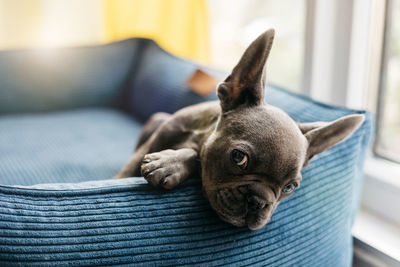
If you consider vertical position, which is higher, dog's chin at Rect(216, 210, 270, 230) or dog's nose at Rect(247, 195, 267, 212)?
dog's nose at Rect(247, 195, 267, 212)

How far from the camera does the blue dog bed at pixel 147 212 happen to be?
87 centimetres

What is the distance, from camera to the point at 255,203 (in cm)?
97

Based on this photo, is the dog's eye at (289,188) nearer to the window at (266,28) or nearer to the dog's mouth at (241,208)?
the dog's mouth at (241,208)

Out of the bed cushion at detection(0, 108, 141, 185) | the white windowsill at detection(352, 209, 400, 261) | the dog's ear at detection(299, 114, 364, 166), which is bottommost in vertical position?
the white windowsill at detection(352, 209, 400, 261)

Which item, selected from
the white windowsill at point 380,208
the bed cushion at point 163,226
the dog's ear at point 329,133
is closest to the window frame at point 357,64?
the white windowsill at point 380,208

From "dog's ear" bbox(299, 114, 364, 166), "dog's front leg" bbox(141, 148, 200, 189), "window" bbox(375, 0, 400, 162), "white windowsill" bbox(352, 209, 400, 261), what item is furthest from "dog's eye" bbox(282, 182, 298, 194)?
"window" bbox(375, 0, 400, 162)

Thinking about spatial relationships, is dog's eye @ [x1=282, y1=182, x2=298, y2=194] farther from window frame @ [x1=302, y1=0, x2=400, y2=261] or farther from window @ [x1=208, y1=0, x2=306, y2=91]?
window @ [x1=208, y1=0, x2=306, y2=91]

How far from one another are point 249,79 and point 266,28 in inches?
60.5

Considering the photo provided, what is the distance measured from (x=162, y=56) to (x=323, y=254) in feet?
4.40

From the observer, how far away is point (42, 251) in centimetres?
84

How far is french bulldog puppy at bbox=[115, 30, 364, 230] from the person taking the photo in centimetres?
98

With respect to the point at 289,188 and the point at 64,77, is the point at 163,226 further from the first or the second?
the point at 64,77

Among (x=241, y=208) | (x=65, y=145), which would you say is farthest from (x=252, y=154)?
(x=65, y=145)

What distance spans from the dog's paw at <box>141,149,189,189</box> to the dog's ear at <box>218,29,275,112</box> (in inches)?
7.0
